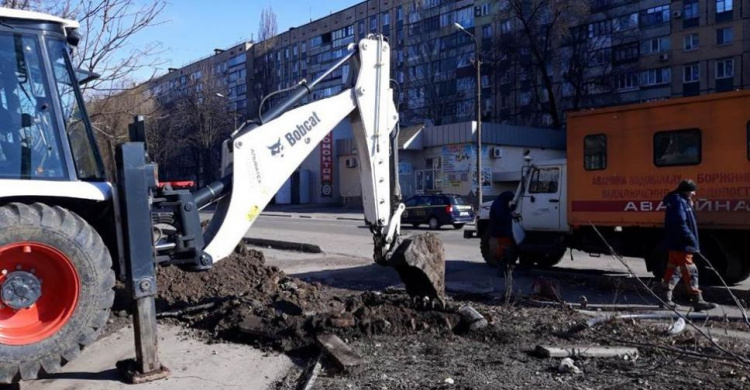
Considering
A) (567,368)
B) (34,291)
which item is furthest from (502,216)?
(34,291)

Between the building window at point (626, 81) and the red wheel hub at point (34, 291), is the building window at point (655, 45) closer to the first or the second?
the building window at point (626, 81)

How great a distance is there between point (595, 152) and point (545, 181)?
1.58m

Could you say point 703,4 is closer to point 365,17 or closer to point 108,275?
point 365,17

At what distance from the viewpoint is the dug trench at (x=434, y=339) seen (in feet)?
17.5

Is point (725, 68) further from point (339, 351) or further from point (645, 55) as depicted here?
point (339, 351)

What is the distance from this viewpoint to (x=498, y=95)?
59656 mm

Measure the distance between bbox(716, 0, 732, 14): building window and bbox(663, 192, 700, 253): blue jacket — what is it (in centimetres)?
4605

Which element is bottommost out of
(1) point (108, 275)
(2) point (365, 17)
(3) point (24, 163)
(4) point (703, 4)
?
(1) point (108, 275)

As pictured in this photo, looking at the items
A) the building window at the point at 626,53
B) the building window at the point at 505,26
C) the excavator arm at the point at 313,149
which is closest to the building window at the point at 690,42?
the building window at the point at 626,53

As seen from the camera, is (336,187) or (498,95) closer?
(336,187)

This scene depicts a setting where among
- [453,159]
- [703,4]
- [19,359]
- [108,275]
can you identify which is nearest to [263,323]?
[108,275]

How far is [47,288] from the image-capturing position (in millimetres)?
4895

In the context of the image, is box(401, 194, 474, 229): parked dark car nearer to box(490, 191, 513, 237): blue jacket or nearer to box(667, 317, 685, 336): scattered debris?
box(490, 191, 513, 237): blue jacket

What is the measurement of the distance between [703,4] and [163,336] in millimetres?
52167
